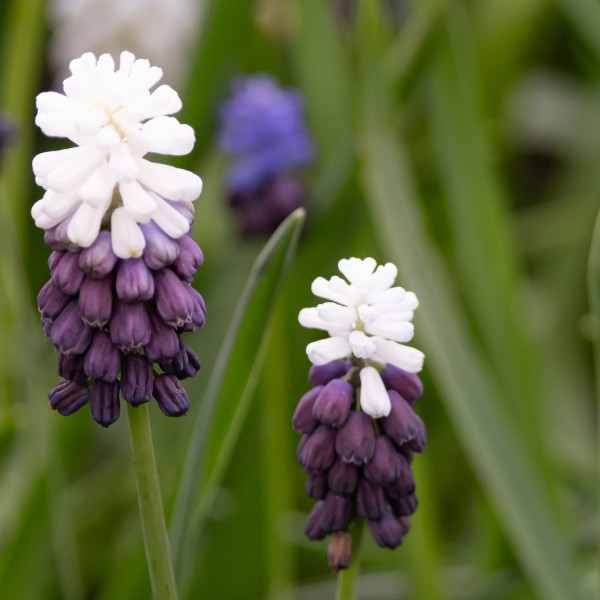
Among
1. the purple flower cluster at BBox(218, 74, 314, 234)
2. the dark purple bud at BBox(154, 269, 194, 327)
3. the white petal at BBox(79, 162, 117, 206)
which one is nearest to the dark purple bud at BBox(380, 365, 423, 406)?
the dark purple bud at BBox(154, 269, 194, 327)

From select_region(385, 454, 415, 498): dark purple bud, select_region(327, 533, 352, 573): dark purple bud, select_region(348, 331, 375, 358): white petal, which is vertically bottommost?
select_region(327, 533, 352, 573): dark purple bud

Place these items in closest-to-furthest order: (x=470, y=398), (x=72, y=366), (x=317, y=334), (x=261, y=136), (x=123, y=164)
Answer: (x=123, y=164)
(x=72, y=366)
(x=470, y=398)
(x=261, y=136)
(x=317, y=334)

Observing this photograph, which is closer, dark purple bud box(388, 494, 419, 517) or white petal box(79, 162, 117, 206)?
white petal box(79, 162, 117, 206)

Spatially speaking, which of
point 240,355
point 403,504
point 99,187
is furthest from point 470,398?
point 99,187

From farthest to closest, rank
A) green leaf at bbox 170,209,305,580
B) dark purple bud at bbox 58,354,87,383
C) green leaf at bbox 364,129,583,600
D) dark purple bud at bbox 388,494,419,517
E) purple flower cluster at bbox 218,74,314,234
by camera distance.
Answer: purple flower cluster at bbox 218,74,314,234 < green leaf at bbox 364,129,583,600 < green leaf at bbox 170,209,305,580 < dark purple bud at bbox 388,494,419,517 < dark purple bud at bbox 58,354,87,383

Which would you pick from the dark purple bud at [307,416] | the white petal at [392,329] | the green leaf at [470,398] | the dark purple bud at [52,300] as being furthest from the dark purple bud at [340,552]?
the green leaf at [470,398]

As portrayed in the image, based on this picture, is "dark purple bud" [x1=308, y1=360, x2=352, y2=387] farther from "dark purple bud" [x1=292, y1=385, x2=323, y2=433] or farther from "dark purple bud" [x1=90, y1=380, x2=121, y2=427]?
"dark purple bud" [x1=90, y1=380, x2=121, y2=427]

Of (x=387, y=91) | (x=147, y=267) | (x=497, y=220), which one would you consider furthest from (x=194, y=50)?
(x=147, y=267)

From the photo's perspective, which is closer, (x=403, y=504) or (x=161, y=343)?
(x=161, y=343)

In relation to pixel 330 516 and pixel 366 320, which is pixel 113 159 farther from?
pixel 330 516
